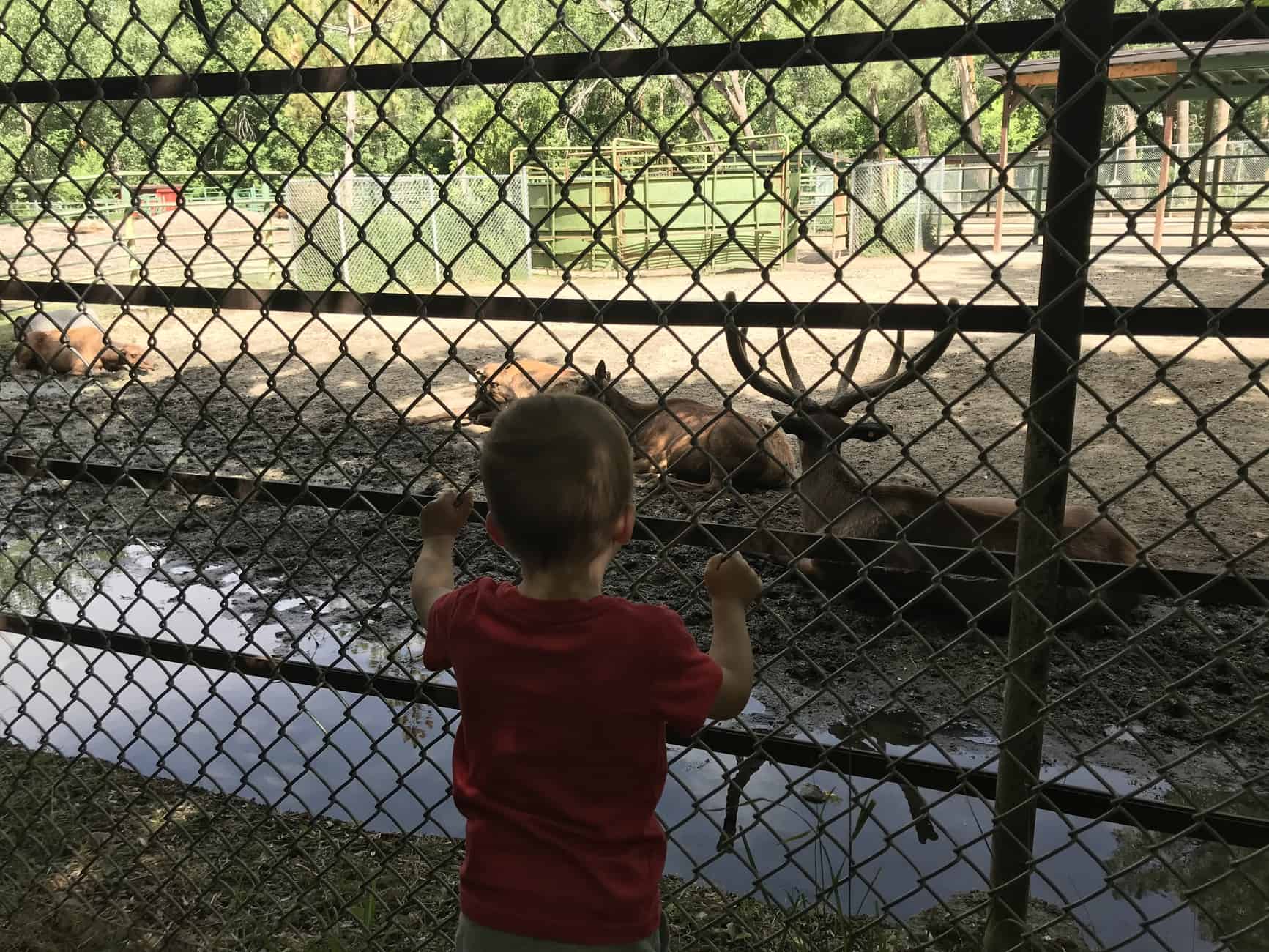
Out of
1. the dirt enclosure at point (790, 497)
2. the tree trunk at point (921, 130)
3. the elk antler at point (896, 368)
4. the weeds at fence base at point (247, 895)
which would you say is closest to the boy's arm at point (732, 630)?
the dirt enclosure at point (790, 497)

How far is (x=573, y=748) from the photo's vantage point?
5.22 feet

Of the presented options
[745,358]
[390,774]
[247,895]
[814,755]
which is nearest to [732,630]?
[814,755]

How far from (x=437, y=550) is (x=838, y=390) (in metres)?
→ 3.92

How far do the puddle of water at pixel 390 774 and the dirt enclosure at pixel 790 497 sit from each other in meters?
0.35

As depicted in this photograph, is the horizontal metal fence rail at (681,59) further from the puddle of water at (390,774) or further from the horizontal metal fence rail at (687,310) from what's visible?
the puddle of water at (390,774)

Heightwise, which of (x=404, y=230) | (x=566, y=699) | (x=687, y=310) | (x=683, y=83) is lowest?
(x=566, y=699)

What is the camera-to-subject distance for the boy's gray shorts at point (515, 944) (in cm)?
161

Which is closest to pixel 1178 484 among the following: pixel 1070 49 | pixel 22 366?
pixel 1070 49

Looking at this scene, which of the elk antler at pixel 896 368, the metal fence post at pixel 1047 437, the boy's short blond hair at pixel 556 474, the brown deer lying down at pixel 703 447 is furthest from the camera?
the brown deer lying down at pixel 703 447

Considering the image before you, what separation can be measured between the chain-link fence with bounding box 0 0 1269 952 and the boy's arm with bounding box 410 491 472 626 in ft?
0.58

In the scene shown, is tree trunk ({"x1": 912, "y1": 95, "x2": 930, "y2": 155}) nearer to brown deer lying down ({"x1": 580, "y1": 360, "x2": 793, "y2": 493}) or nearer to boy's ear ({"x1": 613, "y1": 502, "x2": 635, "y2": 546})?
brown deer lying down ({"x1": 580, "y1": 360, "x2": 793, "y2": 493})

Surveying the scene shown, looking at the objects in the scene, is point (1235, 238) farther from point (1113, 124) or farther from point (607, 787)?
point (1113, 124)

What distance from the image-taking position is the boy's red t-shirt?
157 cm

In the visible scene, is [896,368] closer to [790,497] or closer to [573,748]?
[790,497]
